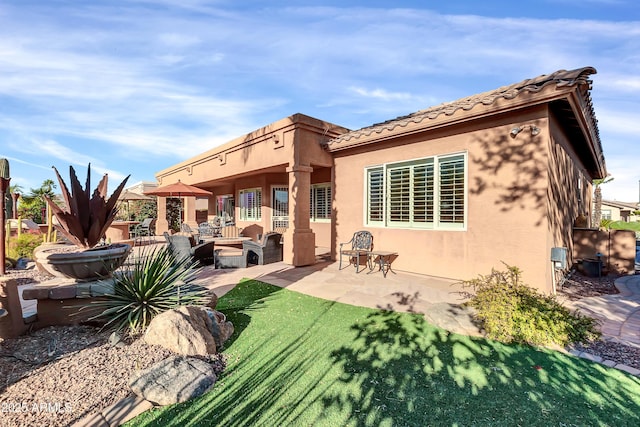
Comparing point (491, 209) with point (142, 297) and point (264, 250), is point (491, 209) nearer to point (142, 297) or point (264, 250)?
point (264, 250)

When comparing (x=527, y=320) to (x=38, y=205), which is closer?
(x=527, y=320)

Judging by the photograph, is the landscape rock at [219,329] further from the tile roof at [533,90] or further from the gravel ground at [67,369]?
the tile roof at [533,90]

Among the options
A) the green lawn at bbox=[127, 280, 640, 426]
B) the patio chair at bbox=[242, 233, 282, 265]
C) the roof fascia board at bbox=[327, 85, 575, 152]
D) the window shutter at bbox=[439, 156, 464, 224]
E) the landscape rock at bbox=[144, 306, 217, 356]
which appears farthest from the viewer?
the patio chair at bbox=[242, 233, 282, 265]

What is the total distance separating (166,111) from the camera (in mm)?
13070

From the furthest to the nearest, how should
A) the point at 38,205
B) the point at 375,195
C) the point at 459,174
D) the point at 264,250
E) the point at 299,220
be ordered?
the point at 38,205, the point at 264,250, the point at 299,220, the point at 375,195, the point at 459,174

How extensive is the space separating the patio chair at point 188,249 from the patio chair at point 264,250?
4.02 ft

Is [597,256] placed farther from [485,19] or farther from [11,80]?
[11,80]

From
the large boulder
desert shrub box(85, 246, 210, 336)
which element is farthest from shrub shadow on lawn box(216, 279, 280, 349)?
the large boulder

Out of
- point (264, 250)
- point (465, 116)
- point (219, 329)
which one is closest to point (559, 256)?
point (465, 116)

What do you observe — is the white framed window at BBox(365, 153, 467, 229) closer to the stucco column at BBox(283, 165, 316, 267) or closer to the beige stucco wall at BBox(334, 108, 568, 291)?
the beige stucco wall at BBox(334, 108, 568, 291)

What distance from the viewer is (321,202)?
1198 cm

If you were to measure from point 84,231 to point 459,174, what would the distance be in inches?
296

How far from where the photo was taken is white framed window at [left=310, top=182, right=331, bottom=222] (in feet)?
38.5

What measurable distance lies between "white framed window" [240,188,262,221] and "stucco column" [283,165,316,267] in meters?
6.15
